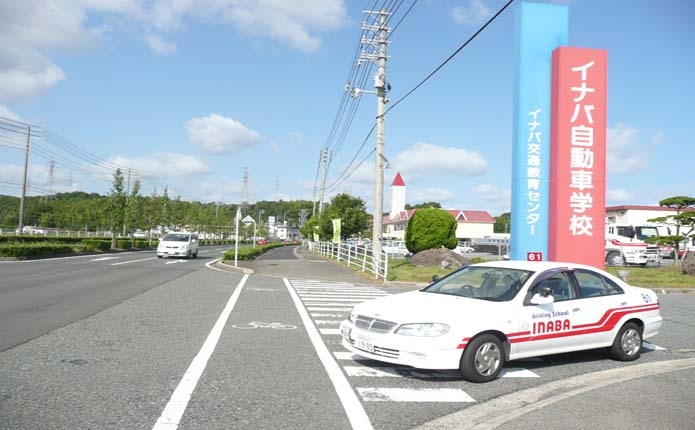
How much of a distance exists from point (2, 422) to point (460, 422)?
12.5 feet

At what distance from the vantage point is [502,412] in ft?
17.7

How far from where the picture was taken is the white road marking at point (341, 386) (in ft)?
16.5

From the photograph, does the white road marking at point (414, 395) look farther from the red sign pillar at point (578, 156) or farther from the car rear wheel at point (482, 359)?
the red sign pillar at point (578, 156)

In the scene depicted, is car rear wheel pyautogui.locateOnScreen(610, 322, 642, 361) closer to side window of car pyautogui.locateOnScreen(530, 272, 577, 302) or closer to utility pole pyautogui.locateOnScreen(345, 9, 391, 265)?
side window of car pyautogui.locateOnScreen(530, 272, 577, 302)

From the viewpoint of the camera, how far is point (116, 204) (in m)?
47.7

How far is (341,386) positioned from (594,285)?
4.01m

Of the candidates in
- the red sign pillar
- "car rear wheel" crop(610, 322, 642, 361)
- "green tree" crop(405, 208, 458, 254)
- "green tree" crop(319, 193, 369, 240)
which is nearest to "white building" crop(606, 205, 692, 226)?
"green tree" crop(319, 193, 369, 240)

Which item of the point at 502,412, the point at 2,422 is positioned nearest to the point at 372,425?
the point at 502,412

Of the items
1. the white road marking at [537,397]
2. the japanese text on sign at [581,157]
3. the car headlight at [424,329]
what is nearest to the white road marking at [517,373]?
the white road marking at [537,397]

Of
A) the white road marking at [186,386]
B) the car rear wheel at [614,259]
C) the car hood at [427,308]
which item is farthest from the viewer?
the car rear wheel at [614,259]

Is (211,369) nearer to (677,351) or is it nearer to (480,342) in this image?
(480,342)

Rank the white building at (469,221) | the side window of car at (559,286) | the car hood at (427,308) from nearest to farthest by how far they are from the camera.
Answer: the car hood at (427,308) < the side window of car at (559,286) < the white building at (469,221)

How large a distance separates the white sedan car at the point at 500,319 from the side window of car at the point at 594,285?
0.05ft

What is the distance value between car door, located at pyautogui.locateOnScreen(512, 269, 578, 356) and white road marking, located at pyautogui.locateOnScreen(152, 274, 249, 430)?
3.71 meters
